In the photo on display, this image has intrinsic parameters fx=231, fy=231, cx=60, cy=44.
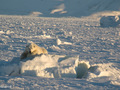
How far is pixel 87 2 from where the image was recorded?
1907 inches

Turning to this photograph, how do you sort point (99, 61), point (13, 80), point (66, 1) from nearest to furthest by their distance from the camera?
point (13, 80) → point (99, 61) → point (66, 1)

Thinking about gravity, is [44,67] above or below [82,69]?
above

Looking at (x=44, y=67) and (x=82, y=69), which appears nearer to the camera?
(x=44, y=67)

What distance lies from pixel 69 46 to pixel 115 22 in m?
11.1

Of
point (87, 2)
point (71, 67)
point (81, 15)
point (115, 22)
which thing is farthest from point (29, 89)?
point (87, 2)

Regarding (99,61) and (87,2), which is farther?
(87,2)

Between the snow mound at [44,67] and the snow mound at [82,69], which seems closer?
the snow mound at [44,67]

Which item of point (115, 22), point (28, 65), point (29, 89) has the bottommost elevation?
point (29, 89)

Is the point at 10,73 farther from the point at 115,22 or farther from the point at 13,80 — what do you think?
the point at 115,22

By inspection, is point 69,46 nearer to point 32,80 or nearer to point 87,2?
point 32,80

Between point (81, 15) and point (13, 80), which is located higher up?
point (81, 15)

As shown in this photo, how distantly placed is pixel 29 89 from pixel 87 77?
1.45m

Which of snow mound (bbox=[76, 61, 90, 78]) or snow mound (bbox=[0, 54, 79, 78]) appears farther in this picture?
snow mound (bbox=[76, 61, 90, 78])

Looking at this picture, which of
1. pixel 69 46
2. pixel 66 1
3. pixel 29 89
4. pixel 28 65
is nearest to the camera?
pixel 29 89
